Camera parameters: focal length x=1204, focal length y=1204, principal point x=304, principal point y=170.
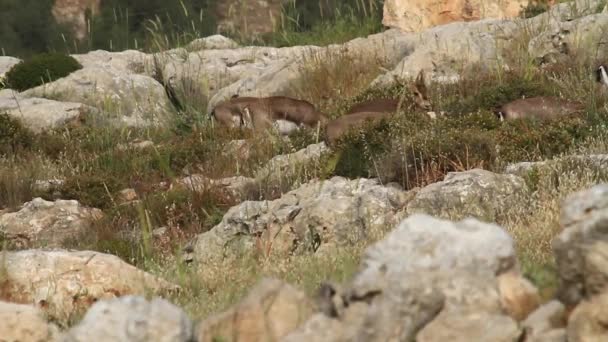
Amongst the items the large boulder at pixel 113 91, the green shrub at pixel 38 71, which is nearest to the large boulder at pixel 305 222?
the large boulder at pixel 113 91

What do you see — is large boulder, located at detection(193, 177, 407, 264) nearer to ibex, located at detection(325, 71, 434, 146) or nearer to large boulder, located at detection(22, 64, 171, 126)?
ibex, located at detection(325, 71, 434, 146)

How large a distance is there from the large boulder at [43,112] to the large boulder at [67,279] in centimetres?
1196

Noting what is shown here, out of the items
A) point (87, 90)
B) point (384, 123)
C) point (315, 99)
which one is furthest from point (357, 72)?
point (384, 123)

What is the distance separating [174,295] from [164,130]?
Answer: 41.8ft

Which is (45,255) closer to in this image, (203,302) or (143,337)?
(203,302)

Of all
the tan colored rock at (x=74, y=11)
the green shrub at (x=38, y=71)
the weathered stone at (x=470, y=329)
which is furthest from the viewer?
the tan colored rock at (x=74, y=11)

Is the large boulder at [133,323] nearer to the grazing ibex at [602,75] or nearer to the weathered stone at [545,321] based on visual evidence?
the weathered stone at [545,321]

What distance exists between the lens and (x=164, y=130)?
19812 millimetres

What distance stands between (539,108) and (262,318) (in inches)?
420

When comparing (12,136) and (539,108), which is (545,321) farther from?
(12,136)

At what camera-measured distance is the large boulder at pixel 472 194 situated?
1001 cm

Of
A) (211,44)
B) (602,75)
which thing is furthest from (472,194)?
(211,44)

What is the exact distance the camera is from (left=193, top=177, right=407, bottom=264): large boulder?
10.0 metres

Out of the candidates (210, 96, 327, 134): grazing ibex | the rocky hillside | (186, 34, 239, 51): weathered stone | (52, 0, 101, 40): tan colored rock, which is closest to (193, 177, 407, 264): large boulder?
the rocky hillside
